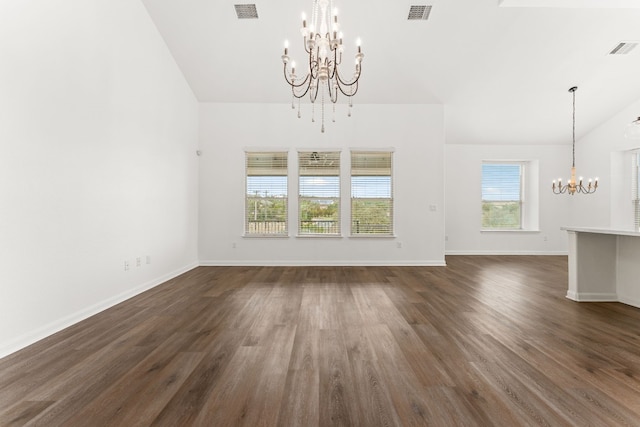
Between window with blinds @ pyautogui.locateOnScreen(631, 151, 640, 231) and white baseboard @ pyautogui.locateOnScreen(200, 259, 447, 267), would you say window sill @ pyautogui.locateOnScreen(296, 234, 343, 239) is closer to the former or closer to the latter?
white baseboard @ pyautogui.locateOnScreen(200, 259, 447, 267)

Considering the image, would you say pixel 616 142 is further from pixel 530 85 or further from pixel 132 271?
pixel 132 271

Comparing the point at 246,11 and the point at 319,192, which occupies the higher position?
the point at 246,11

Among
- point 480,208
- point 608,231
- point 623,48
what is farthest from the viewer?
point 480,208

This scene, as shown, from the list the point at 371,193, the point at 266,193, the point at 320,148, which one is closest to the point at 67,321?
the point at 266,193

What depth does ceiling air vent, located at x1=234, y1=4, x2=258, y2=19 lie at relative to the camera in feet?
15.3

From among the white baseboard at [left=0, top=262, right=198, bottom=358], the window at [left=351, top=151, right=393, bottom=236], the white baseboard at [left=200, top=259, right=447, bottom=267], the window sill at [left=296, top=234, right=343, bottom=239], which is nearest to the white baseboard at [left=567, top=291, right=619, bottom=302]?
the white baseboard at [left=200, top=259, right=447, bottom=267]

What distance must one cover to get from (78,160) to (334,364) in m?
3.18

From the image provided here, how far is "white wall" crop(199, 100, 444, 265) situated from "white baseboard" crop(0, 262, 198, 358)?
2.03m

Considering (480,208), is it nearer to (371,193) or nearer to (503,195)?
(503,195)

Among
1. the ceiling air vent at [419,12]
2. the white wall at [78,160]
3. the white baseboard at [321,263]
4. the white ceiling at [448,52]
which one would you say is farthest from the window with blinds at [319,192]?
the ceiling air vent at [419,12]

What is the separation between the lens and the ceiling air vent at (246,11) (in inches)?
183

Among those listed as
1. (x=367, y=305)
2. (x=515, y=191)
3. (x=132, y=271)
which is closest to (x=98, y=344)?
(x=132, y=271)

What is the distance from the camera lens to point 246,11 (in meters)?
4.74

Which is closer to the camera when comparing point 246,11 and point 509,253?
point 246,11
